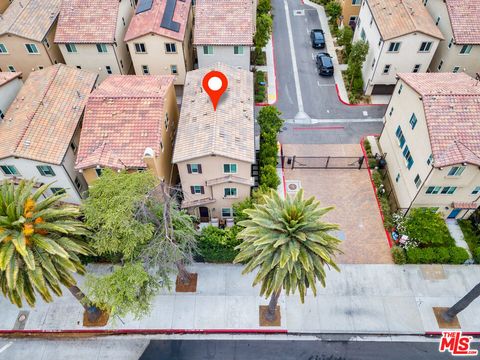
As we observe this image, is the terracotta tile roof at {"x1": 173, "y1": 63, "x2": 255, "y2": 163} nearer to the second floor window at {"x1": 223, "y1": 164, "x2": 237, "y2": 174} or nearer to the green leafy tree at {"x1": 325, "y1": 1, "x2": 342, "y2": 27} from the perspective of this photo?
the second floor window at {"x1": 223, "y1": 164, "x2": 237, "y2": 174}

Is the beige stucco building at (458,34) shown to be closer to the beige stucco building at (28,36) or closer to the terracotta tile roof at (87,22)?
the terracotta tile roof at (87,22)

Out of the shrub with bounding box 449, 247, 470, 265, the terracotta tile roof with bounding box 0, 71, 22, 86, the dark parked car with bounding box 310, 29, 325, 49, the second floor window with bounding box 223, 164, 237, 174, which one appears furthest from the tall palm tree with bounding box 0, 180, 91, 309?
the dark parked car with bounding box 310, 29, 325, 49

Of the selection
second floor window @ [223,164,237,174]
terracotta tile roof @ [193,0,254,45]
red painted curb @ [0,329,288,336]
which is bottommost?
red painted curb @ [0,329,288,336]

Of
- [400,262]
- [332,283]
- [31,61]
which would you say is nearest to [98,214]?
[332,283]

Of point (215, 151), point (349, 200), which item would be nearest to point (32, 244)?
point (215, 151)

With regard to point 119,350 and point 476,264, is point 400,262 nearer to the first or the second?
point 476,264

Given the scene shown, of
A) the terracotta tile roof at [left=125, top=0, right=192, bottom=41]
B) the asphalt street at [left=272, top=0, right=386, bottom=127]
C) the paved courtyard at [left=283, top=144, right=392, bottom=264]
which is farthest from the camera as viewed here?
the asphalt street at [left=272, top=0, right=386, bottom=127]
